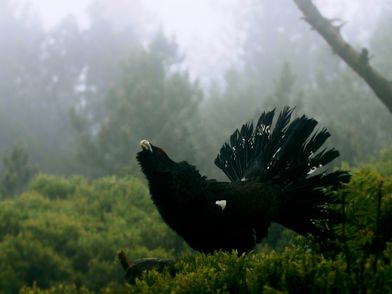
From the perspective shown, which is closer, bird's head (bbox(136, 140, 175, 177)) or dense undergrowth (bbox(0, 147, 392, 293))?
dense undergrowth (bbox(0, 147, 392, 293))

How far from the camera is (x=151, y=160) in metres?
4.35

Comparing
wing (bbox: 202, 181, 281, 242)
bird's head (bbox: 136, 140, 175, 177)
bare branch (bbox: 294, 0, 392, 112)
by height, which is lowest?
wing (bbox: 202, 181, 281, 242)

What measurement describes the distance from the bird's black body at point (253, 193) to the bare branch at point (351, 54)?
4.99 meters

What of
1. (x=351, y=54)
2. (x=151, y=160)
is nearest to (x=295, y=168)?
(x=151, y=160)

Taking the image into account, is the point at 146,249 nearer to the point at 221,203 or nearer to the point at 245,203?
the point at 245,203

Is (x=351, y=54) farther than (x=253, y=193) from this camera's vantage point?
Yes

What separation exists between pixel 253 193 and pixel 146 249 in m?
5.49

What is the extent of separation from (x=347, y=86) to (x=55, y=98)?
21734mm

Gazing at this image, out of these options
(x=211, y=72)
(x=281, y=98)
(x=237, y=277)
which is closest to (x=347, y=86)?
(x=281, y=98)

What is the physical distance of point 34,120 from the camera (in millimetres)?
36875

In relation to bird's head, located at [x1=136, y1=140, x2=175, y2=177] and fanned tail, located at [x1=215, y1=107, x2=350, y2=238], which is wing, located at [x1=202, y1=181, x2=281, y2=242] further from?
bird's head, located at [x1=136, y1=140, x2=175, y2=177]

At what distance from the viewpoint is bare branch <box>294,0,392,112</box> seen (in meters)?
8.94

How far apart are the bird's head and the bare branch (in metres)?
5.70

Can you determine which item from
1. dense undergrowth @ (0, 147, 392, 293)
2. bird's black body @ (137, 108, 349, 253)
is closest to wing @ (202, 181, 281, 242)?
bird's black body @ (137, 108, 349, 253)
